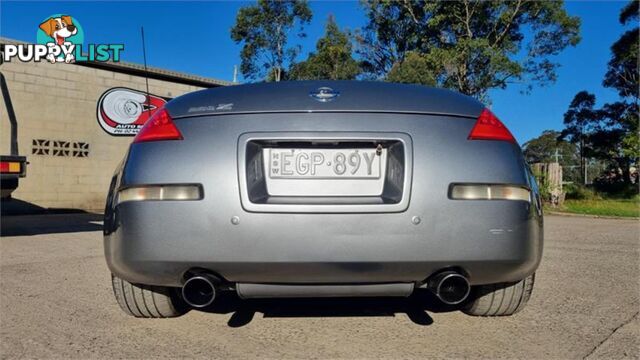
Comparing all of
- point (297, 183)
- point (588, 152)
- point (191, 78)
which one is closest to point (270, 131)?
point (297, 183)

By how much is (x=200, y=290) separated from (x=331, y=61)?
73.2ft

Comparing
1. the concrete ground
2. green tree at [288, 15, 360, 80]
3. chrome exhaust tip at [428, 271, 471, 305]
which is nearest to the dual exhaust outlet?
chrome exhaust tip at [428, 271, 471, 305]

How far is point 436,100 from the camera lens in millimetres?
2018

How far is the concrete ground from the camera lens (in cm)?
202

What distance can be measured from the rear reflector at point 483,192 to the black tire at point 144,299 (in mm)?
1406

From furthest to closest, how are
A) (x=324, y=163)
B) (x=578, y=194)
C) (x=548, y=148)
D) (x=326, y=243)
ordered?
(x=548, y=148), (x=578, y=194), (x=324, y=163), (x=326, y=243)

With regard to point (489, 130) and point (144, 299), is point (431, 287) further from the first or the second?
point (144, 299)

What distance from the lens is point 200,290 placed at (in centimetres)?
189

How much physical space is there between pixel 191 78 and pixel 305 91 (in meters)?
15.3

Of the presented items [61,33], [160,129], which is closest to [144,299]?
[160,129]

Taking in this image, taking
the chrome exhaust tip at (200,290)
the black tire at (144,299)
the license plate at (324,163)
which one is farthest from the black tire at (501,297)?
the black tire at (144,299)

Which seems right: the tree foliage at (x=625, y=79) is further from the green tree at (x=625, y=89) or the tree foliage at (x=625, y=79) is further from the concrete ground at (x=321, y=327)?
the concrete ground at (x=321, y=327)

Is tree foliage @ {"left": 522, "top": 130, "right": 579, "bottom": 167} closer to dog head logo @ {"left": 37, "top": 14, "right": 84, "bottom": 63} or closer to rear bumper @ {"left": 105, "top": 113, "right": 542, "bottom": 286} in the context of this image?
dog head logo @ {"left": 37, "top": 14, "right": 84, "bottom": 63}

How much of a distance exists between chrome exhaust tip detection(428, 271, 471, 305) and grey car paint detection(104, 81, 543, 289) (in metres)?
0.04
